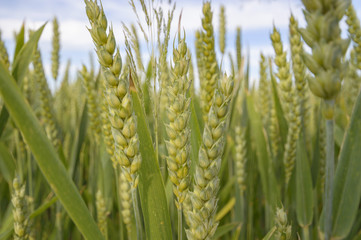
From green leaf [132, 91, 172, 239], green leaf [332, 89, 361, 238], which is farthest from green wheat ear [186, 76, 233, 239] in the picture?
green leaf [332, 89, 361, 238]

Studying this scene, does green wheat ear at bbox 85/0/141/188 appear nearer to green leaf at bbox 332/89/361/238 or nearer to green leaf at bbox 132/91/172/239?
green leaf at bbox 132/91/172/239

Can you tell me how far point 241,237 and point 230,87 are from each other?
2.97ft

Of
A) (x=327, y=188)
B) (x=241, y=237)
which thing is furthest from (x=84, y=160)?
(x=327, y=188)

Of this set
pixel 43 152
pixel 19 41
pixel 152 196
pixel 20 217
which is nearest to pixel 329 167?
pixel 152 196

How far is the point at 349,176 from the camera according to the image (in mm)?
674

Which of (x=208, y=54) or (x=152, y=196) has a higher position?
(x=208, y=54)

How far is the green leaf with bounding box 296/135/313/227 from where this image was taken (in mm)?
973

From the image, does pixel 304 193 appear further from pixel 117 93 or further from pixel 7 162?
pixel 7 162

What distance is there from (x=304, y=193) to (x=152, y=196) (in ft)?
1.88

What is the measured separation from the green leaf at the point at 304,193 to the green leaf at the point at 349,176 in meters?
0.30

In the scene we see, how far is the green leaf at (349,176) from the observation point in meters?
0.66

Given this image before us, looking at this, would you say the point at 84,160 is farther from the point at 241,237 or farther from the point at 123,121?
the point at 123,121

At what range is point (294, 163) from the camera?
1151mm

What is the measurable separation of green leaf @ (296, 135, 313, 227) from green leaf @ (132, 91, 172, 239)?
0.52 meters
